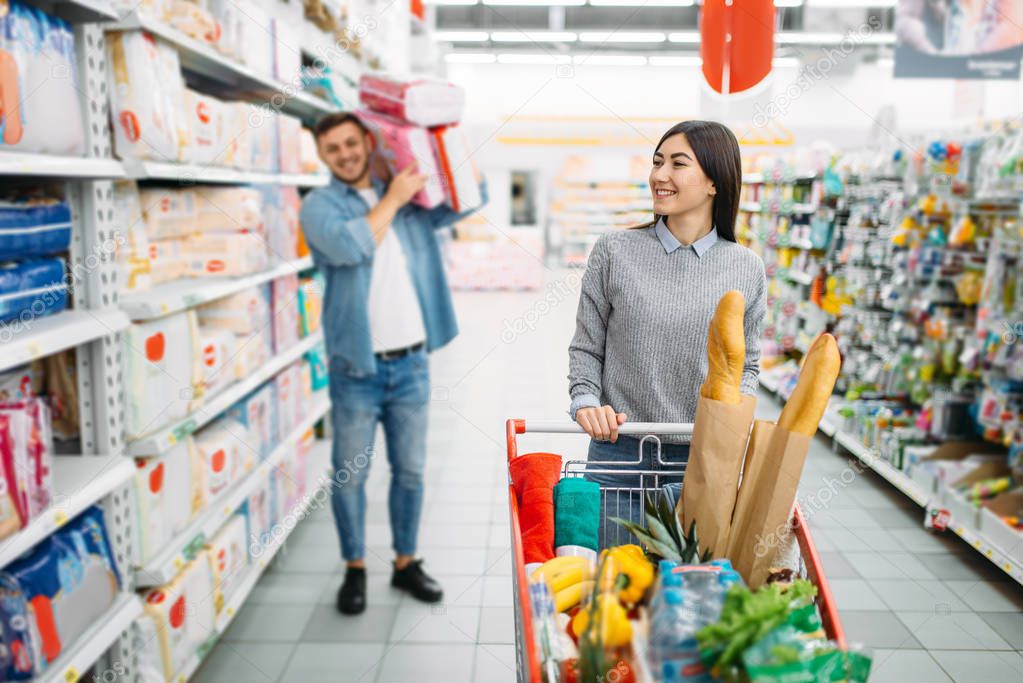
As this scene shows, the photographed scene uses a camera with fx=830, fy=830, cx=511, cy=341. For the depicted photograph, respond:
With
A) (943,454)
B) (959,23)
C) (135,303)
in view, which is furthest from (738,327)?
(959,23)

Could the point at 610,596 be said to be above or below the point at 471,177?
below

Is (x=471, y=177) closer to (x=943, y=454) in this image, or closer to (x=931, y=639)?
(x=931, y=639)

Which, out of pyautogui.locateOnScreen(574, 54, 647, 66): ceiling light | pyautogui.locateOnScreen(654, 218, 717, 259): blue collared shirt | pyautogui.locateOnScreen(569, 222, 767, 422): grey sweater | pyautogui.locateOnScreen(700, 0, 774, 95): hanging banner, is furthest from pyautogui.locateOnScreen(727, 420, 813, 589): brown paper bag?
pyautogui.locateOnScreen(574, 54, 647, 66): ceiling light

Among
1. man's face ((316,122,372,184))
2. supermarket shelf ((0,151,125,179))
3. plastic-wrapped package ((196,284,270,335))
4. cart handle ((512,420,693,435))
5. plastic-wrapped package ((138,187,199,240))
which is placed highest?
man's face ((316,122,372,184))

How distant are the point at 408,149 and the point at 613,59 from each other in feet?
41.9

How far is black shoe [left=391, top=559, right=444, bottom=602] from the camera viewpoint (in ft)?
10.1

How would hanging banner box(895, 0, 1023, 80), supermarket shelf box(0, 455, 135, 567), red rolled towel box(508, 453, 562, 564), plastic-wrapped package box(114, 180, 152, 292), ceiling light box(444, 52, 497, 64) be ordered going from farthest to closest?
1. ceiling light box(444, 52, 497, 64)
2. hanging banner box(895, 0, 1023, 80)
3. plastic-wrapped package box(114, 180, 152, 292)
4. supermarket shelf box(0, 455, 135, 567)
5. red rolled towel box(508, 453, 562, 564)

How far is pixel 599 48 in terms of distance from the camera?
15.6 metres

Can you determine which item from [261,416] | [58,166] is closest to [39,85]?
[58,166]

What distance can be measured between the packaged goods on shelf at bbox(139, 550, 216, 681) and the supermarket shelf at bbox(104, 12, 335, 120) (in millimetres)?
1542

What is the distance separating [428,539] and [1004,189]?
2.85 m

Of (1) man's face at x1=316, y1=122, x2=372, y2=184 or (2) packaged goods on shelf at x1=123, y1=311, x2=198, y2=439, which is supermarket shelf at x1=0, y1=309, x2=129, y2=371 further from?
(1) man's face at x1=316, y1=122, x2=372, y2=184

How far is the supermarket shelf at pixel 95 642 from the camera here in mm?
1824

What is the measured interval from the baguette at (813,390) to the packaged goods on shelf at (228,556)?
2.11 metres
